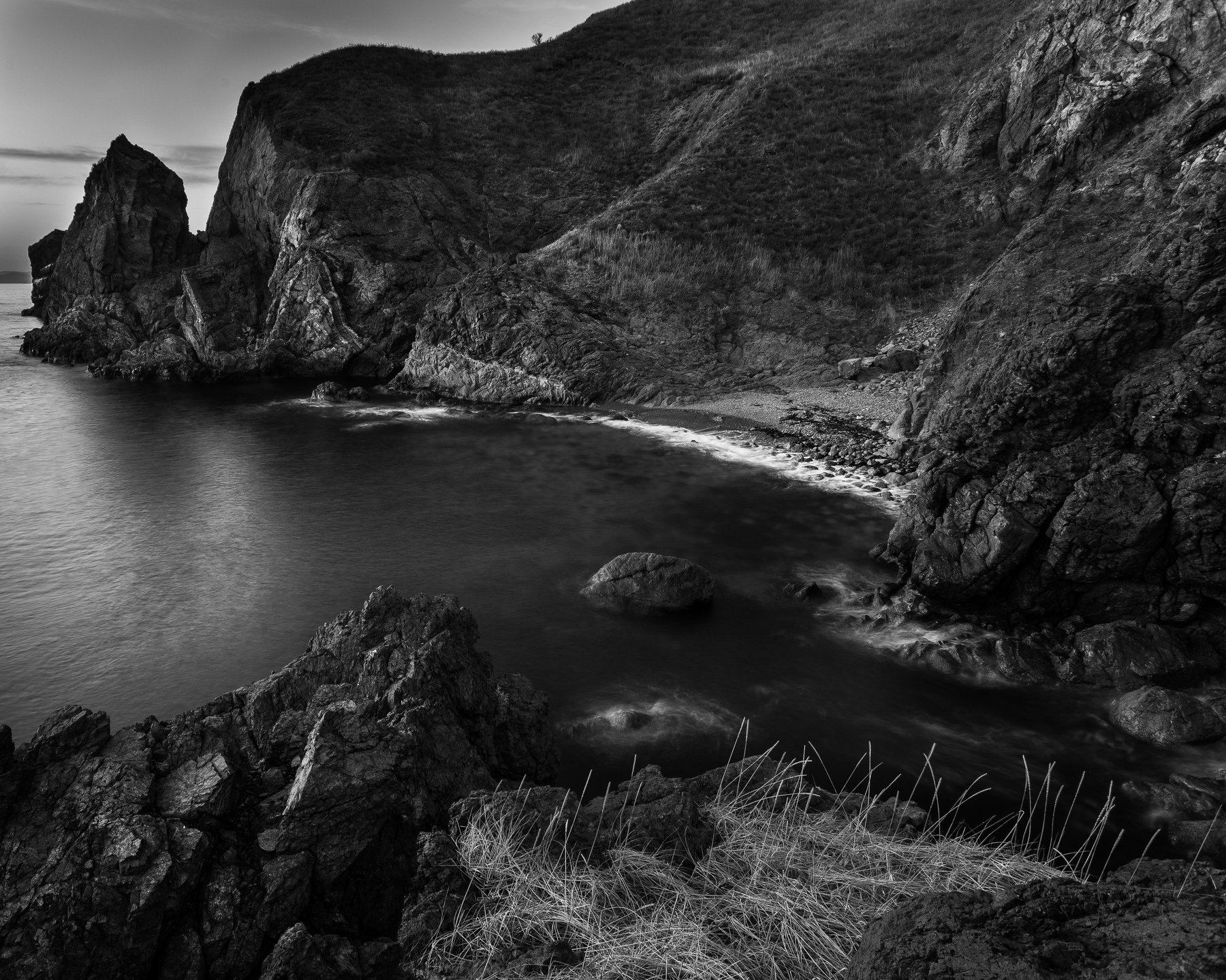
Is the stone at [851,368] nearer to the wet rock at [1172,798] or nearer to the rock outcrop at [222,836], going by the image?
the wet rock at [1172,798]

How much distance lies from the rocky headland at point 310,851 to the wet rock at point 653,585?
8943mm

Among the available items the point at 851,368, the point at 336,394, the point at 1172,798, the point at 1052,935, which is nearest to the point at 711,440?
the point at 851,368

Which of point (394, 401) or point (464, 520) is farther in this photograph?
point (394, 401)

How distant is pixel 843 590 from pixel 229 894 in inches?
613

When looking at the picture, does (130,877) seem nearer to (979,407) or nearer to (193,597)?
(193,597)

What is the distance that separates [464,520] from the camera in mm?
24328

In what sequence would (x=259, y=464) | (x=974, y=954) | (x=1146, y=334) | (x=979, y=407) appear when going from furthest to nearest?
(x=259, y=464) < (x=979, y=407) < (x=1146, y=334) < (x=974, y=954)

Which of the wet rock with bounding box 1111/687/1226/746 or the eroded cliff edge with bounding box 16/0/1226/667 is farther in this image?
the eroded cliff edge with bounding box 16/0/1226/667

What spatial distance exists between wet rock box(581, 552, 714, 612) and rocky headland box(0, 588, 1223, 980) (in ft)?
29.3

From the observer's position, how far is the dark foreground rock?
10.6 feet

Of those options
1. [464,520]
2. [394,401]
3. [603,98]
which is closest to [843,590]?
[464,520]

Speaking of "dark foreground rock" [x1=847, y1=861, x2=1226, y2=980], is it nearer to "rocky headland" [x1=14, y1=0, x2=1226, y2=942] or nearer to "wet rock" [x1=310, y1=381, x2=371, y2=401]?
"rocky headland" [x1=14, y1=0, x2=1226, y2=942]

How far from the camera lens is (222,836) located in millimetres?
6469

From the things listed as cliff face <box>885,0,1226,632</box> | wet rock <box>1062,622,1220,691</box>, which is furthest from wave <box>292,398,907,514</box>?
wet rock <box>1062,622,1220,691</box>
